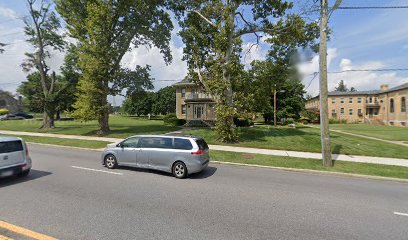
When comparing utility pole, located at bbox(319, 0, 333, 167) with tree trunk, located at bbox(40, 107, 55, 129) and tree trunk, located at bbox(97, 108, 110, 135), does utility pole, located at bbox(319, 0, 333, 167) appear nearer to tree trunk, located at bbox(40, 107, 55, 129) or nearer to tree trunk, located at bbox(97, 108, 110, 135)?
tree trunk, located at bbox(97, 108, 110, 135)

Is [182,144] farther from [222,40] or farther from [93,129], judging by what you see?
[93,129]

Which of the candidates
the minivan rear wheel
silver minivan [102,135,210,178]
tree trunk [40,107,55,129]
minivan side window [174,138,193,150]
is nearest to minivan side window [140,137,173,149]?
silver minivan [102,135,210,178]

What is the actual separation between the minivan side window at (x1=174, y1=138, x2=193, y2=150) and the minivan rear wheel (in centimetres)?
281

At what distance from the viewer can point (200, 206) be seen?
17.7 ft

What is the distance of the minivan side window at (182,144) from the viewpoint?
8211 mm

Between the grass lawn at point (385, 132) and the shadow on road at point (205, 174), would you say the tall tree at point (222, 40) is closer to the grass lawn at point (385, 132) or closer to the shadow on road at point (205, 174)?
the shadow on road at point (205, 174)

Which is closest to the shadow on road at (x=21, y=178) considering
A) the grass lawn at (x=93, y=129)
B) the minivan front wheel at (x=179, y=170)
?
the minivan front wheel at (x=179, y=170)

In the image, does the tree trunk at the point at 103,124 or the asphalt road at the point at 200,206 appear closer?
the asphalt road at the point at 200,206

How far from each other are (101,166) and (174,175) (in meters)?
3.56

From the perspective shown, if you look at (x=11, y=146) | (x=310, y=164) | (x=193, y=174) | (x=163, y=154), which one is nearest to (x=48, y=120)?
(x=11, y=146)

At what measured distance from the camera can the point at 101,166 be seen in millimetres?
9477

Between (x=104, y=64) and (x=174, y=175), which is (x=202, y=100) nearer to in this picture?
(x=104, y=64)

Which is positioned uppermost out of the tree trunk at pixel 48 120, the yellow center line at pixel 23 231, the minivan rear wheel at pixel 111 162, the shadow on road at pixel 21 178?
the tree trunk at pixel 48 120

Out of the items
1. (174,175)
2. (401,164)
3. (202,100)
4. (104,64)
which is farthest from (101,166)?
(202,100)
